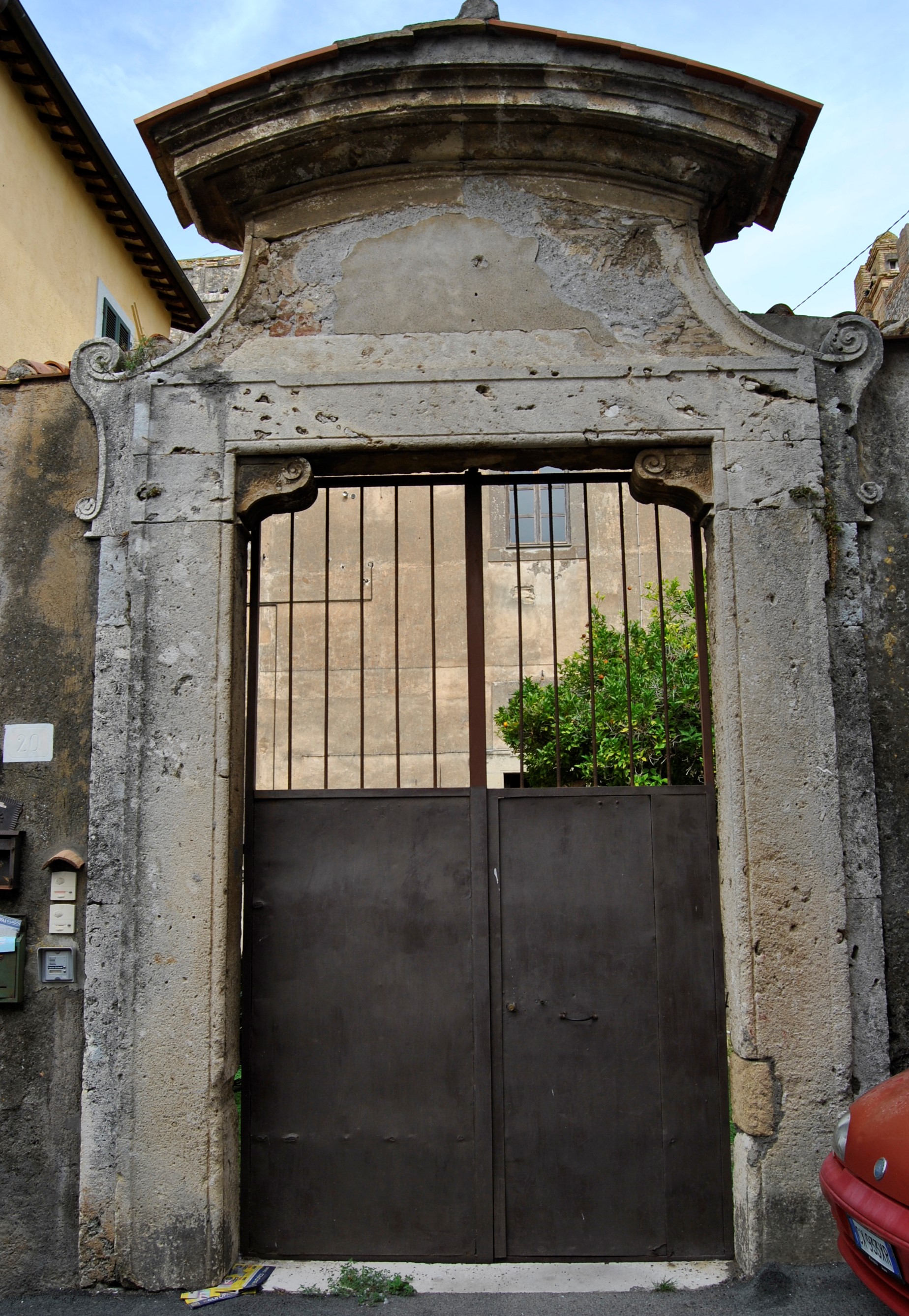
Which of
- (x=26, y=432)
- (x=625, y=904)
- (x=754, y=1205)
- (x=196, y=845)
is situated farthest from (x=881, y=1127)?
(x=26, y=432)

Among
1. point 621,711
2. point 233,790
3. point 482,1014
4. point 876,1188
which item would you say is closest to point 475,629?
point 233,790

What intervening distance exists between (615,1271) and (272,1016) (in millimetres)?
1640

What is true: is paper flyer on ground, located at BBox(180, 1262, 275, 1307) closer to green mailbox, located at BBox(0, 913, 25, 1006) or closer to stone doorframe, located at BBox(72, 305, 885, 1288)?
stone doorframe, located at BBox(72, 305, 885, 1288)

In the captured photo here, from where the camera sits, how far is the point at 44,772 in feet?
12.8

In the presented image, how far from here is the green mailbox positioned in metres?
3.73

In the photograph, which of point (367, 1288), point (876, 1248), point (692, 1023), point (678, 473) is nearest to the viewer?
point (876, 1248)

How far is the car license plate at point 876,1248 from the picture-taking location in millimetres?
2682

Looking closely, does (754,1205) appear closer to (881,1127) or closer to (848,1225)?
(848,1225)

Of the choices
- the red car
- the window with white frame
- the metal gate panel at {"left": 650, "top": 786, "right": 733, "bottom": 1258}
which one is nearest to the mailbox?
the metal gate panel at {"left": 650, "top": 786, "right": 733, "bottom": 1258}

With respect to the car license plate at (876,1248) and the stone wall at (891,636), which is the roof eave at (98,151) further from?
the car license plate at (876,1248)

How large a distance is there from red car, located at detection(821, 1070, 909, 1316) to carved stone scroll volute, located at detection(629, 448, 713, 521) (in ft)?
7.48

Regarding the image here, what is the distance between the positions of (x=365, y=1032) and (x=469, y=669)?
60.5 inches

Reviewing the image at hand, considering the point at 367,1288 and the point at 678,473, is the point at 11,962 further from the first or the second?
the point at 678,473

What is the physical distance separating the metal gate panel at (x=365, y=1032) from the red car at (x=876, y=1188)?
1.36 meters
